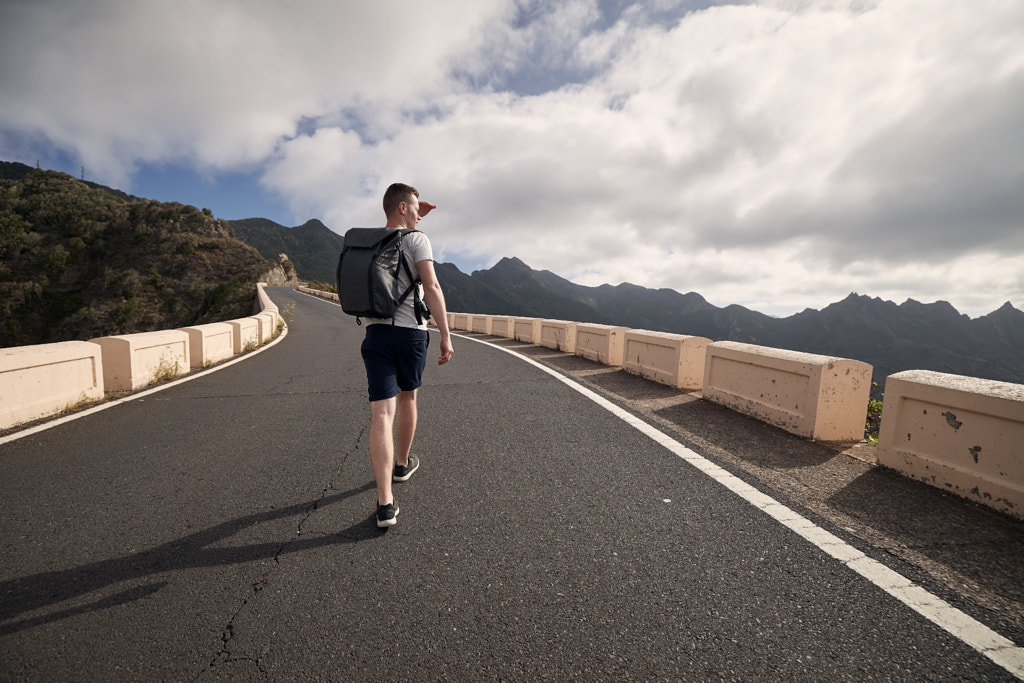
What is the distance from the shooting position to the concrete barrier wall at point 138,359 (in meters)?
5.93

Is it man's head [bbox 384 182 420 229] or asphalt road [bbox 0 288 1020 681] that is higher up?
man's head [bbox 384 182 420 229]

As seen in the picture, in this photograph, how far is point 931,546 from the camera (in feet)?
7.84

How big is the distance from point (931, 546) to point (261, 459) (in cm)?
465

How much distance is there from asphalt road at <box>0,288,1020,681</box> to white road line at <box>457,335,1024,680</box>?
0.24ft

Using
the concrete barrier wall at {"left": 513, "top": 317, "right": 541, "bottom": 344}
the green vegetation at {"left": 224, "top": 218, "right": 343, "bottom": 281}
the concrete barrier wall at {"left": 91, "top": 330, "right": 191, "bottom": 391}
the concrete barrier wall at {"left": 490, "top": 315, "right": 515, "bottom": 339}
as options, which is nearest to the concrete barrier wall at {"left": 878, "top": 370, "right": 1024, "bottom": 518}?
the concrete barrier wall at {"left": 91, "top": 330, "right": 191, "bottom": 391}

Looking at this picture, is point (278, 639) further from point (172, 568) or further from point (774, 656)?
point (774, 656)

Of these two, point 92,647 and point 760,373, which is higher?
point 760,373

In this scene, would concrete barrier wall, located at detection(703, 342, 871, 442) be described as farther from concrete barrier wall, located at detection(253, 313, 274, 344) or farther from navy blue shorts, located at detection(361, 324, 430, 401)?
concrete barrier wall, located at detection(253, 313, 274, 344)

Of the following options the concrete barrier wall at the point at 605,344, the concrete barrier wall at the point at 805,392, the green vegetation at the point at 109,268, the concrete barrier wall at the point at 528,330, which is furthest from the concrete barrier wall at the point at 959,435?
the green vegetation at the point at 109,268

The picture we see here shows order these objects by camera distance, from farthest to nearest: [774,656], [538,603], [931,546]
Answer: [931,546] → [538,603] → [774,656]

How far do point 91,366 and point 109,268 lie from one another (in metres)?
62.4

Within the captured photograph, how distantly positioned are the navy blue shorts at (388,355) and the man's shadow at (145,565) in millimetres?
848

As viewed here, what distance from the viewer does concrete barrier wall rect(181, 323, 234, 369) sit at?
807cm

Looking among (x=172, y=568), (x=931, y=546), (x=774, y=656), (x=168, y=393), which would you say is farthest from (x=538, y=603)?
(x=168, y=393)
